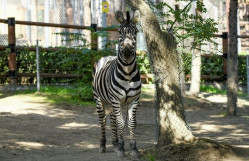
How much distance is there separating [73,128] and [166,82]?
3650 millimetres

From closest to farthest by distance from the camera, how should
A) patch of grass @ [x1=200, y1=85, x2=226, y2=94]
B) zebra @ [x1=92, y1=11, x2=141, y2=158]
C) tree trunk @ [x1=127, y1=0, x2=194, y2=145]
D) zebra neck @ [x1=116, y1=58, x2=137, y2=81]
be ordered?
zebra @ [x1=92, y1=11, x2=141, y2=158] → zebra neck @ [x1=116, y1=58, x2=137, y2=81] → tree trunk @ [x1=127, y1=0, x2=194, y2=145] → patch of grass @ [x1=200, y1=85, x2=226, y2=94]

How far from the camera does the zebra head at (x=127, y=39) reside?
7.04 metres

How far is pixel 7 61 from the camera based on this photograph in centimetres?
1531

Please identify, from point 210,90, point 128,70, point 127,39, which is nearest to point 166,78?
point 128,70

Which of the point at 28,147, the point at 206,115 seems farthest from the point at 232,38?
the point at 28,147

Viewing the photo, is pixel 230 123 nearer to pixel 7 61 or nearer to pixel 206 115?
pixel 206 115

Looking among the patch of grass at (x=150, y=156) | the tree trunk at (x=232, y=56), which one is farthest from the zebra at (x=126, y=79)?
the tree trunk at (x=232, y=56)

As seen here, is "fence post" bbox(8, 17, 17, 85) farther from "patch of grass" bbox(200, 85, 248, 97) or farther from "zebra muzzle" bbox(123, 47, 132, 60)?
"zebra muzzle" bbox(123, 47, 132, 60)

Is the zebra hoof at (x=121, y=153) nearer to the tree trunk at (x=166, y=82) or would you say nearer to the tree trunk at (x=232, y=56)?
the tree trunk at (x=166, y=82)

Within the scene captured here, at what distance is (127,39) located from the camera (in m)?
7.03

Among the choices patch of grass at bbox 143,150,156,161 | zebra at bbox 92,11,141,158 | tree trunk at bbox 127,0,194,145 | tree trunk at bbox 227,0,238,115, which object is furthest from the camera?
tree trunk at bbox 227,0,238,115

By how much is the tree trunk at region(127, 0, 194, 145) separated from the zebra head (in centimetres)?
47

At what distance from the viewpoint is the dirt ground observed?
779 centimetres

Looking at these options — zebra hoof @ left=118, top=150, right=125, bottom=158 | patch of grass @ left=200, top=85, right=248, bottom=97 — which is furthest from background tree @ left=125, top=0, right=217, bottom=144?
patch of grass @ left=200, top=85, right=248, bottom=97
